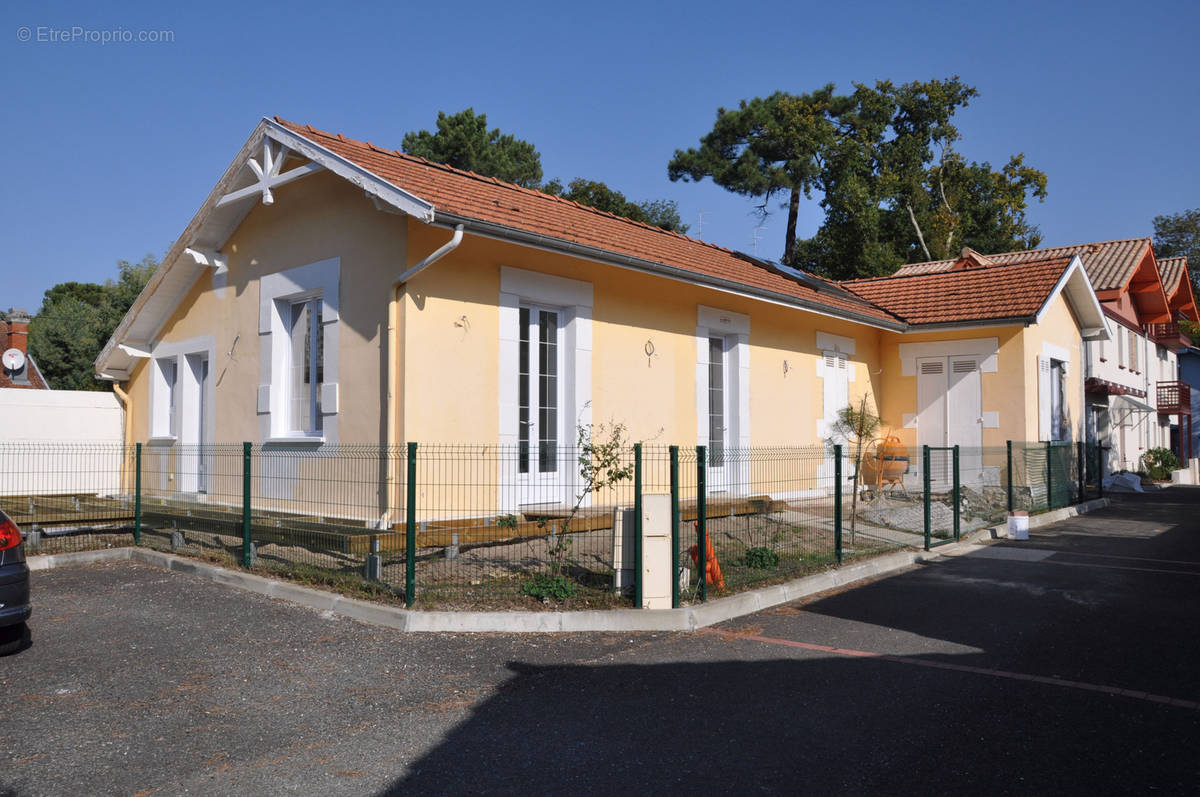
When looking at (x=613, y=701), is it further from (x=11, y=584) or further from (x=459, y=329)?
(x=459, y=329)

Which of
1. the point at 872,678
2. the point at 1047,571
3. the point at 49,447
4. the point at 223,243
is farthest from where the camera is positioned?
the point at 49,447

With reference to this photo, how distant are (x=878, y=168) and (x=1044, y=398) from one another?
22.3 meters

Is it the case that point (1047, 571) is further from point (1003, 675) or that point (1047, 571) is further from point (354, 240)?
point (354, 240)

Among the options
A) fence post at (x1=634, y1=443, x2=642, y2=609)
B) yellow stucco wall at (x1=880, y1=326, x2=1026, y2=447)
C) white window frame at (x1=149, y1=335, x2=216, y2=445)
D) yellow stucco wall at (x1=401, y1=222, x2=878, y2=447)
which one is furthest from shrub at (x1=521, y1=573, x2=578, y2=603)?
yellow stucco wall at (x1=880, y1=326, x2=1026, y2=447)

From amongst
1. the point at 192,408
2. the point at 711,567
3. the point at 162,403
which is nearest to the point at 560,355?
the point at 711,567

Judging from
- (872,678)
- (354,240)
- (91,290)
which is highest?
(91,290)

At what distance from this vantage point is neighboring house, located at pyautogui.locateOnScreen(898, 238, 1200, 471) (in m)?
22.8

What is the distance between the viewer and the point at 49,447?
42.4 feet

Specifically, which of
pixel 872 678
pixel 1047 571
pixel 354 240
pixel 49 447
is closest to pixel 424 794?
pixel 872 678

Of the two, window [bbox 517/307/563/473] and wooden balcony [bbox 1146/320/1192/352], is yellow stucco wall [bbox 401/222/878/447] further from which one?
wooden balcony [bbox 1146/320/1192/352]

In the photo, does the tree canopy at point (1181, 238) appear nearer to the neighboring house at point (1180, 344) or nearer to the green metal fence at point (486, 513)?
the neighboring house at point (1180, 344)

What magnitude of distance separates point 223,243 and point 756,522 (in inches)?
325

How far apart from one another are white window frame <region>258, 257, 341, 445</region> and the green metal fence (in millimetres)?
296

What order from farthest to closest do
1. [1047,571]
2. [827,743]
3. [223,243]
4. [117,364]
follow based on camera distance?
[117,364]
[223,243]
[1047,571]
[827,743]
